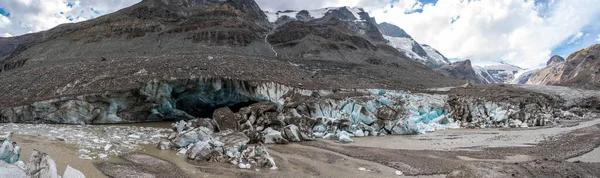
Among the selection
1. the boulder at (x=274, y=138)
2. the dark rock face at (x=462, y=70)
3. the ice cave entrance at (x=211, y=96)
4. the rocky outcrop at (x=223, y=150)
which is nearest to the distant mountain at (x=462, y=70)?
the dark rock face at (x=462, y=70)

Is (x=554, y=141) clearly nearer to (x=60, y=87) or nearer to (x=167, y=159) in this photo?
(x=167, y=159)

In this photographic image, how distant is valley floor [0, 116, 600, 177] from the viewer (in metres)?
11.1

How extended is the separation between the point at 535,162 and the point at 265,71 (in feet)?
91.6

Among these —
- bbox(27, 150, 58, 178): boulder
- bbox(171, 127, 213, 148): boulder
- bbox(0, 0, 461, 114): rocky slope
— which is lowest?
bbox(171, 127, 213, 148): boulder

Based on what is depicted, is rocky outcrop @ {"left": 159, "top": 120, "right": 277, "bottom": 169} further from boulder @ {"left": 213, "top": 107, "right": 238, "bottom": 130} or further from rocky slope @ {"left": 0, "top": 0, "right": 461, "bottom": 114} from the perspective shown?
rocky slope @ {"left": 0, "top": 0, "right": 461, "bottom": 114}

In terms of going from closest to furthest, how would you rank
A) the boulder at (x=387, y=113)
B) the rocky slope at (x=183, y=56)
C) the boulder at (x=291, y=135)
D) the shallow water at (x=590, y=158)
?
the shallow water at (x=590, y=158)
the boulder at (x=291, y=135)
the boulder at (x=387, y=113)
the rocky slope at (x=183, y=56)

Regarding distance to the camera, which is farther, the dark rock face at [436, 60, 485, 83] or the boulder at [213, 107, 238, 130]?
the dark rock face at [436, 60, 485, 83]

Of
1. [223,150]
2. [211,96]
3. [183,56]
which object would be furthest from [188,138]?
[183,56]

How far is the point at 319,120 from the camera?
2312 cm

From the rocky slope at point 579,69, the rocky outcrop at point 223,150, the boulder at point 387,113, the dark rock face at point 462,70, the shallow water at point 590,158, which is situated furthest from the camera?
the dark rock face at point 462,70

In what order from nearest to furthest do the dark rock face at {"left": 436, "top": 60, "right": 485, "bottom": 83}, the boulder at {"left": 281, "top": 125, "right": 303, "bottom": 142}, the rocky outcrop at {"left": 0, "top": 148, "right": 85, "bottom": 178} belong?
the rocky outcrop at {"left": 0, "top": 148, "right": 85, "bottom": 178}, the boulder at {"left": 281, "top": 125, "right": 303, "bottom": 142}, the dark rock face at {"left": 436, "top": 60, "right": 485, "bottom": 83}

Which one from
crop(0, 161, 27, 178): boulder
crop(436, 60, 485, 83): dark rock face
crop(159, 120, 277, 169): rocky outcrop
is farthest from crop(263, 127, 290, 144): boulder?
crop(436, 60, 485, 83): dark rock face

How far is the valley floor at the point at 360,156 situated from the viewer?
36.5 ft

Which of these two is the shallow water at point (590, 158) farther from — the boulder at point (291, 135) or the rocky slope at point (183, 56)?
the rocky slope at point (183, 56)
